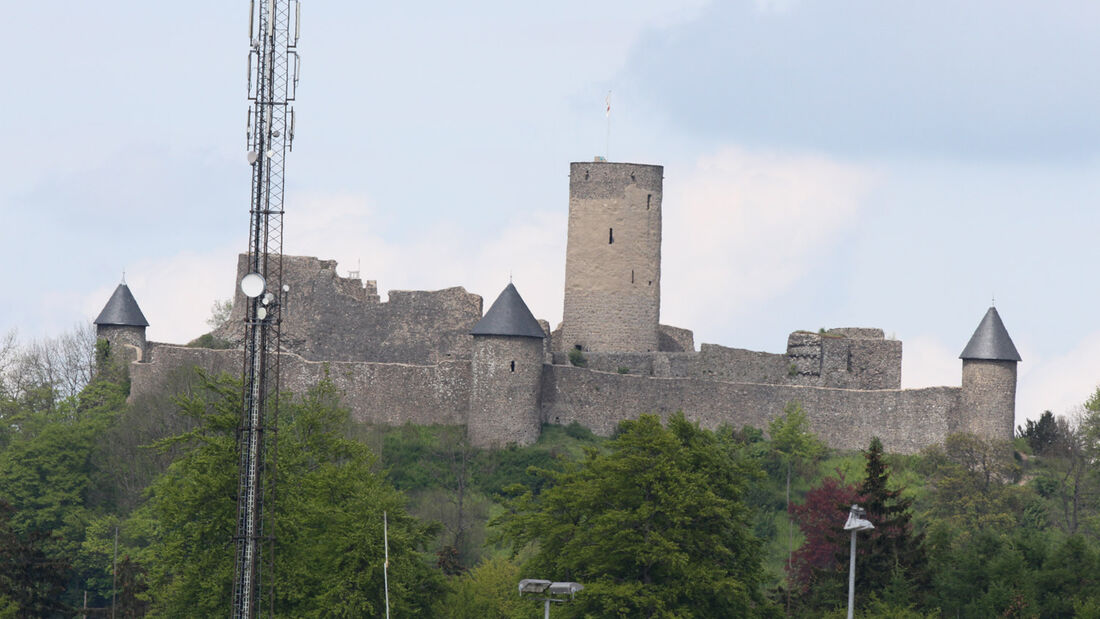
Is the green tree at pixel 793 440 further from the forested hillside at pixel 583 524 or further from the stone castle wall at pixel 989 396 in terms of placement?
the stone castle wall at pixel 989 396

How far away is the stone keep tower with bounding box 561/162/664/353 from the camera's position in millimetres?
79125

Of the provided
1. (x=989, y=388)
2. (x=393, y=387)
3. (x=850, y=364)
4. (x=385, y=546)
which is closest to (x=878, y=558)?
(x=385, y=546)

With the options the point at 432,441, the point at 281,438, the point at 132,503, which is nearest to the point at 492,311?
the point at 432,441

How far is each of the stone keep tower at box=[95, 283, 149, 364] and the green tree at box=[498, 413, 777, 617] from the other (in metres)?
24.8

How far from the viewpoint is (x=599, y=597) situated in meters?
55.3

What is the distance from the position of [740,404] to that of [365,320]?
1175 centimetres

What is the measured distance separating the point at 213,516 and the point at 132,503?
24307mm

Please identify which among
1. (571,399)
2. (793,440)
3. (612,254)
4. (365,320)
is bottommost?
(793,440)

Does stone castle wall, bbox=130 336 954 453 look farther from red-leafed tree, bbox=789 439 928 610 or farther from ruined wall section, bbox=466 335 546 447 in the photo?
red-leafed tree, bbox=789 439 928 610

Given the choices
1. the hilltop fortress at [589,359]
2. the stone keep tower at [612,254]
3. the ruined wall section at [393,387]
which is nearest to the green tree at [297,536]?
the hilltop fortress at [589,359]

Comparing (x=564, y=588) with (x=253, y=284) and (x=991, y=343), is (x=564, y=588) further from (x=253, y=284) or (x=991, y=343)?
(x=991, y=343)

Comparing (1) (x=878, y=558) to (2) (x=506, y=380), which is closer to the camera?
(1) (x=878, y=558)

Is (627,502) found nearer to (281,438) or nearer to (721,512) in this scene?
(721,512)

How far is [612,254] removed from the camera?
79.2 metres
